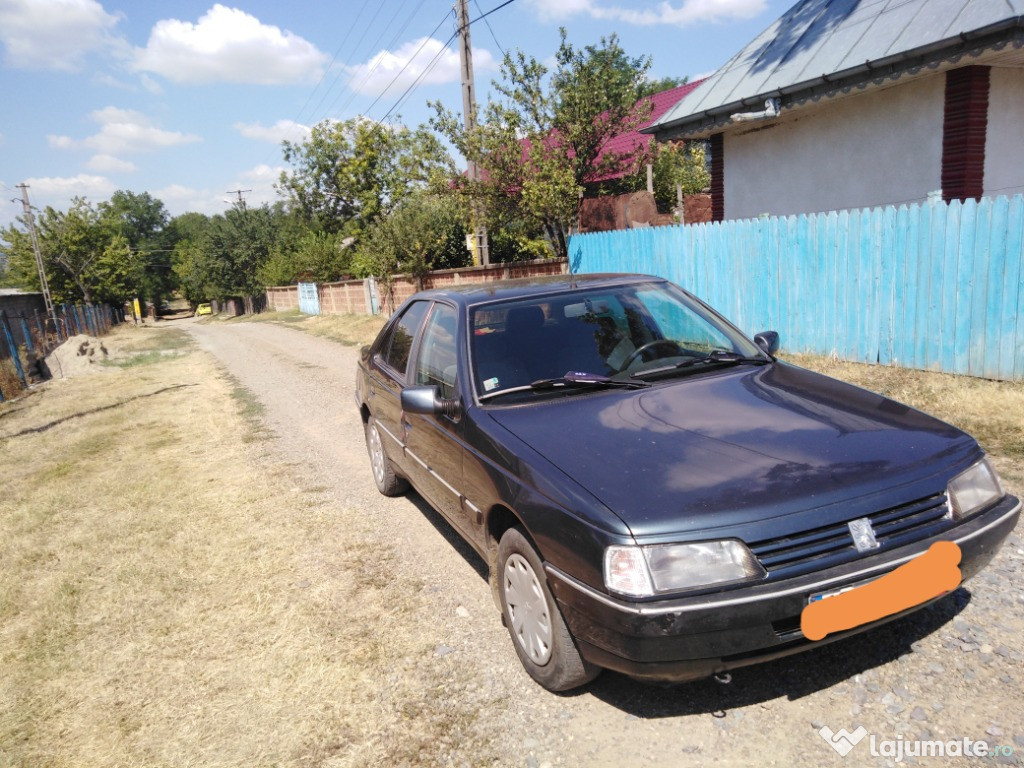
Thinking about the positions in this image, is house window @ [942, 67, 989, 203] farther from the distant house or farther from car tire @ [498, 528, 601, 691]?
car tire @ [498, 528, 601, 691]

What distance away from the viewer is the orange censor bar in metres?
2.14

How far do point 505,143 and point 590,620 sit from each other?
40.3 ft

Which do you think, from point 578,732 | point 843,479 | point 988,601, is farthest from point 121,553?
point 988,601

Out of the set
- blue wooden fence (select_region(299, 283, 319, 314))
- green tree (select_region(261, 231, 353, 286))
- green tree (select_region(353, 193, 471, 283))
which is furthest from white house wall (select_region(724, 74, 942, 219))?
blue wooden fence (select_region(299, 283, 319, 314))

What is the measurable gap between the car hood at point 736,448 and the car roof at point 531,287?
0.89 m

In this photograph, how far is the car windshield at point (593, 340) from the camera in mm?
3312

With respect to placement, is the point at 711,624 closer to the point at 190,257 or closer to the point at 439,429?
the point at 439,429

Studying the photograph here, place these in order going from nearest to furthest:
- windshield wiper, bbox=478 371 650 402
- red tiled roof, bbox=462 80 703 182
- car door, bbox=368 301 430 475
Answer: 1. windshield wiper, bbox=478 371 650 402
2. car door, bbox=368 301 430 475
3. red tiled roof, bbox=462 80 703 182

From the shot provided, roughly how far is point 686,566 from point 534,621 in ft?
2.61

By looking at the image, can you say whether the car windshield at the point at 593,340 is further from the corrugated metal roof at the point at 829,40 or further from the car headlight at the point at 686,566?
the corrugated metal roof at the point at 829,40

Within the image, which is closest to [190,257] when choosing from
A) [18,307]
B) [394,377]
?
[18,307]

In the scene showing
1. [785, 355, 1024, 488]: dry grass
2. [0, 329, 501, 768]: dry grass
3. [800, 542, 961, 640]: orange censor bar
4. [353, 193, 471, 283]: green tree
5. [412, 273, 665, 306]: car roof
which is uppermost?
[353, 193, 471, 283]: green tree

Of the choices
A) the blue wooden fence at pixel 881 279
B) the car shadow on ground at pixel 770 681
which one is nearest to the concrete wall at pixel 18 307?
the blue wooden fence at pixel 881 279

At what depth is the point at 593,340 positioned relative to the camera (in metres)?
3.54
